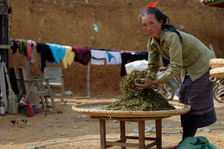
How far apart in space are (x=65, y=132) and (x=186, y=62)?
3.03 m

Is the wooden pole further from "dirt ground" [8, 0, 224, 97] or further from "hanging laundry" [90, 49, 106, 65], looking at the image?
"dirt ground" [8, 0, 224, 97]

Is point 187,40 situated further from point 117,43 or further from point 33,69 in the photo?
point 117,43

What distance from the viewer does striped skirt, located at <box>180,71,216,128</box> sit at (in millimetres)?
2865

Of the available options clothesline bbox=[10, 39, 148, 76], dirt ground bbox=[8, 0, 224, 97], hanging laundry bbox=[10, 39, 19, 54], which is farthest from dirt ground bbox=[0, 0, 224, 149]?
hanging laundry bbox=[10, 39, 19, 54]

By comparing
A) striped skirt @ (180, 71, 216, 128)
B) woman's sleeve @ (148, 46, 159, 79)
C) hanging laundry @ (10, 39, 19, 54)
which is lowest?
striped skirt @ (180, 71, 216, 128)

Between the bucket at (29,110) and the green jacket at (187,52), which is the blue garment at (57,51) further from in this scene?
the green jacket at (187,52)

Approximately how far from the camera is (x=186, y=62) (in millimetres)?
2873

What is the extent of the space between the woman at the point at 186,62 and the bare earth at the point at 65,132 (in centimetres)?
101

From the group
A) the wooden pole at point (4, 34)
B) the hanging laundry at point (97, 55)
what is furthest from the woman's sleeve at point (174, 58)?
the hanging laundry at point (97, 55)

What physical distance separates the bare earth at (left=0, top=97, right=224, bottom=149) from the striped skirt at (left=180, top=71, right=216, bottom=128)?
3.23 ft

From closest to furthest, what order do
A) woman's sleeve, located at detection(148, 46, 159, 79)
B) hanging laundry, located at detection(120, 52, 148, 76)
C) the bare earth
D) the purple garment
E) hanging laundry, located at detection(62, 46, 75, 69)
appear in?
woman's sleeve, located at detection(148, 46, 159, 79), the bare earth, hanging laundry, located at detection(62, 46, 75, 69), the purple garment, hanging laundry, located at detection(120, 52, 148, 76)

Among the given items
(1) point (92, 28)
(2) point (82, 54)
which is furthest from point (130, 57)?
(1) point (92, 28)

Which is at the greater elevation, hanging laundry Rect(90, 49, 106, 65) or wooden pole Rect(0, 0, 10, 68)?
wooden pole Rect(0, 0, 10, 68)

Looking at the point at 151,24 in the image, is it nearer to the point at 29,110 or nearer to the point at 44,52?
the point at 29,110
